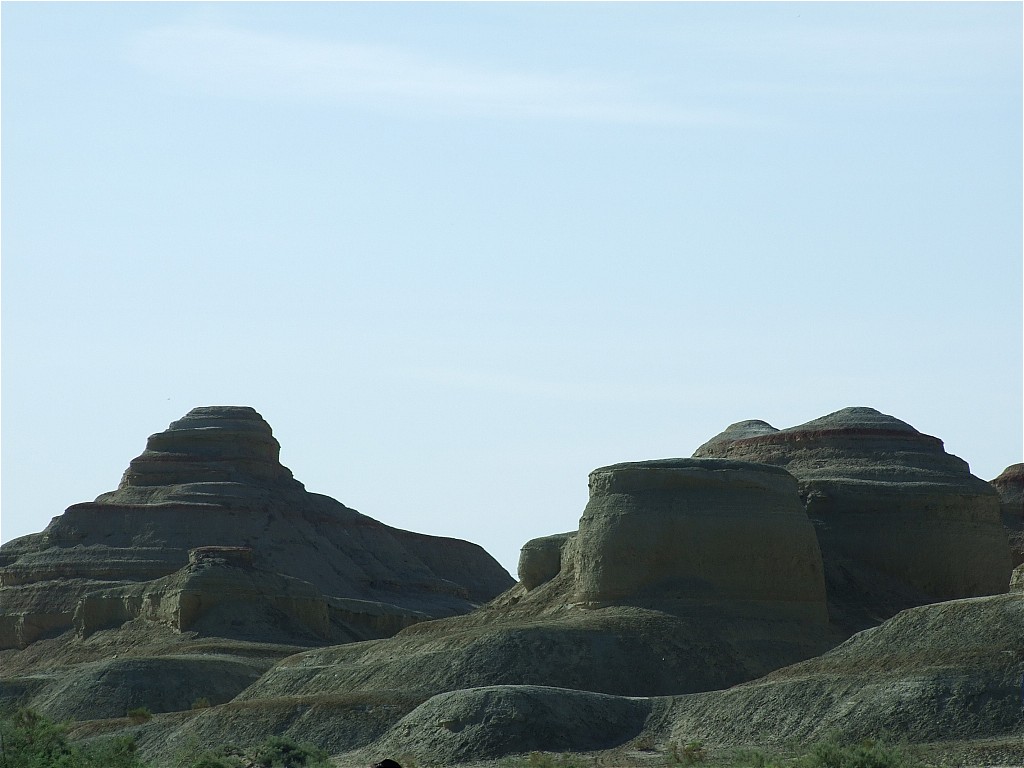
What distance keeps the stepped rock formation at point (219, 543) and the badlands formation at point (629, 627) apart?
233 mm

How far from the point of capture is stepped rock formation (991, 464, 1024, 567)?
81738 mm

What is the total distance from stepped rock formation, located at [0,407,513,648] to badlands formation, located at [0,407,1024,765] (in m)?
0.23

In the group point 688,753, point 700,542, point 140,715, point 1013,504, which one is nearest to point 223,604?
point 140,715

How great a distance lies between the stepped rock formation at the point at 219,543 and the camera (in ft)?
293

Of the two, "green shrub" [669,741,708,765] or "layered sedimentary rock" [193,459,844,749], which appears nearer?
"green shrub" [669,741,708,765]

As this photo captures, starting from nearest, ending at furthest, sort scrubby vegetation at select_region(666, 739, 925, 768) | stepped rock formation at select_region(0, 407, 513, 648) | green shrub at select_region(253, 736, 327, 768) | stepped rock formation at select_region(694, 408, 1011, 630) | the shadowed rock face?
scrubby vegetation at select_region(666, 739, 925, 768) < green shrub at select_region(253, 736, 327, 768) < the shadowed rock face < stepped rock formation at select_region(694, 408, 1011, 630) < stepped rock formation at select_region(0, 407, 513, 648)

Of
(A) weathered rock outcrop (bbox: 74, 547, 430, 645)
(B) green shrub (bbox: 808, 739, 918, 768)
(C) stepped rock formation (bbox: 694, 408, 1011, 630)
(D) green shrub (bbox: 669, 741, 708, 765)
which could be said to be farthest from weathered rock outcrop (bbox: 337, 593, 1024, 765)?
(A) weathered rock outcrop (bbox: 74, 547, 430, 645)

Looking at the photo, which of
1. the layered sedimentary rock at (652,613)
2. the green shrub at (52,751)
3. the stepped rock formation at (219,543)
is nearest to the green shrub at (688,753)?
the layered sedimentary rock at (652,613)

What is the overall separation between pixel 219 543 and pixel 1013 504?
124ft

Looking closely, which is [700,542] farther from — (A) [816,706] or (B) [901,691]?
(B) [901,691]

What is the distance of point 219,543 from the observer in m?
94.9

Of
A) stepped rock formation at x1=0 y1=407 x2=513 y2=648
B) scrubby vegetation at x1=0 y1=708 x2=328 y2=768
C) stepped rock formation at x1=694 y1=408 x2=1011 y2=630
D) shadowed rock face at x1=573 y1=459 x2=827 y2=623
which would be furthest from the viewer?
stepped rock formation at x1=0 y1=407 x2=513 y2=648

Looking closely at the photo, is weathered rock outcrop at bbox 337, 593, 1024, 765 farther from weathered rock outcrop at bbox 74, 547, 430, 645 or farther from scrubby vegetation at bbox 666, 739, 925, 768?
weathered rock outcrop at bbox 74, 547, 430, 645

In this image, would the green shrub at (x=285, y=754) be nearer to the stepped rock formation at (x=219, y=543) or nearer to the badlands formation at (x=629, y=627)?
the badlands formation at (x=629, y=627)
